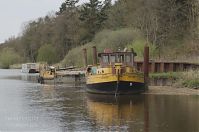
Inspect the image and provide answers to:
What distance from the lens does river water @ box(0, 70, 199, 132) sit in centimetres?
2303

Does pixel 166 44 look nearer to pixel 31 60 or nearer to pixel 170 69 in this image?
pixel 170 69

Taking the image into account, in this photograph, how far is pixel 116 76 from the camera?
39719 mm

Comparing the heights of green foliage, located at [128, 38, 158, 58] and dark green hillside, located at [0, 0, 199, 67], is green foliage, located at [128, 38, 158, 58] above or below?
below

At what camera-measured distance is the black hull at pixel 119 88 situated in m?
40.5

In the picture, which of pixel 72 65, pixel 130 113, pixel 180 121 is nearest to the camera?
pixel 180 121

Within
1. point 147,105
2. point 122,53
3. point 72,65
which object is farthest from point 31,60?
point 147,105

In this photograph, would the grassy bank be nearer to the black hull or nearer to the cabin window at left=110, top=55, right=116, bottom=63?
the black hull

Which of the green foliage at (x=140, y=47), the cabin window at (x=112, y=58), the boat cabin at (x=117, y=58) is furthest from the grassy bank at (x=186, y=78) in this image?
the green foliage at (x=140, y=47)

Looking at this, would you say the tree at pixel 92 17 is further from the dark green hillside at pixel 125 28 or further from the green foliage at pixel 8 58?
the green foliage at pixel 8 58

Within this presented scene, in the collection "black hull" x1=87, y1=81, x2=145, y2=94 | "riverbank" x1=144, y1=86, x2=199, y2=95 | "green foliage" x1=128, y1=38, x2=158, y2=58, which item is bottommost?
"riverbank" x1=144, y1=86, x2=199, y2=95

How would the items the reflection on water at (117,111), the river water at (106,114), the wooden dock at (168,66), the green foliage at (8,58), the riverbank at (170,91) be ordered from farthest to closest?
the green foliage at (8,58)
the wooden dock at (168,66)
the riverbank at (170,91)
the reflection on water at (117,111)
the river water at (106,114)

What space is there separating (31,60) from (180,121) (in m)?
123

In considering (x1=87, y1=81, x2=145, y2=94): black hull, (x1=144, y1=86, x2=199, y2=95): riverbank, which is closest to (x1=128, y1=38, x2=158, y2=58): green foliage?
(x1=144, y1=86, x2=199, y2=95): riverbank

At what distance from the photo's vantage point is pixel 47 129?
2267 cm
